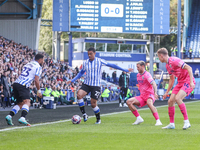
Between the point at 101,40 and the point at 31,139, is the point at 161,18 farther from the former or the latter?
the point at 31,139

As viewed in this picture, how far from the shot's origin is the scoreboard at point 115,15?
33781 mm

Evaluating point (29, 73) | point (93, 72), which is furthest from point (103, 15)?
point (29, 73)

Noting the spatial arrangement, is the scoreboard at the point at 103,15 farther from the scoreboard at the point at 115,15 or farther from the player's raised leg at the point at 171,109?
the player's raised leg at the point at 171,109

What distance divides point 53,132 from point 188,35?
47.2 meters

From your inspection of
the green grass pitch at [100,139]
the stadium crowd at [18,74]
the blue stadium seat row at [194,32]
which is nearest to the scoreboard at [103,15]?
the stadium crowd at [18,74]

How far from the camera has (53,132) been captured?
29.2ft

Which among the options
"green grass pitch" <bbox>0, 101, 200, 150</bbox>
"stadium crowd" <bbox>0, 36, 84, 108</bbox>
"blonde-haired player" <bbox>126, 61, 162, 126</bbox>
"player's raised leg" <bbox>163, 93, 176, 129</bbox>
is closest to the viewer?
"green grass pitch" <bbox>0, 101, 200, 150</bbox>

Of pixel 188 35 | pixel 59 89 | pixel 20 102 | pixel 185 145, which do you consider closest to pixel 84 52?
pixel 188 35

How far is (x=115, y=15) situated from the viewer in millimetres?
34219

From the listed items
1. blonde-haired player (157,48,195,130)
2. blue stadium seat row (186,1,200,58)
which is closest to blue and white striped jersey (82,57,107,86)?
blonde-haired player (157,48,195,130)

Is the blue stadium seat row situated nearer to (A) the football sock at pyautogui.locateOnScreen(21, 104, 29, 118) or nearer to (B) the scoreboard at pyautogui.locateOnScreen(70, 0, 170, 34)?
(B) the scoreboard at pyautogui.locateOnScreen(70, 0, 170, 34)

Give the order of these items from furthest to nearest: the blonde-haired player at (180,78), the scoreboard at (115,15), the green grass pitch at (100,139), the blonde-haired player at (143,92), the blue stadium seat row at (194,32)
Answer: the blue stadium seat row at (194,32), the scoreboard at (115,15), the blonde-haired player at (143,92), the blonde-haired player at (180,78), the green grass pitch at (100,139)

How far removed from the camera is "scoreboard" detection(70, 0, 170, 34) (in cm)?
3378

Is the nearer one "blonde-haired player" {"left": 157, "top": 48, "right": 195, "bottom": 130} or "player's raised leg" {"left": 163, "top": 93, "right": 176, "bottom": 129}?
"blonde-haired player" {"left": 157, "top": 48, "right": 195, "bottom": 130}
